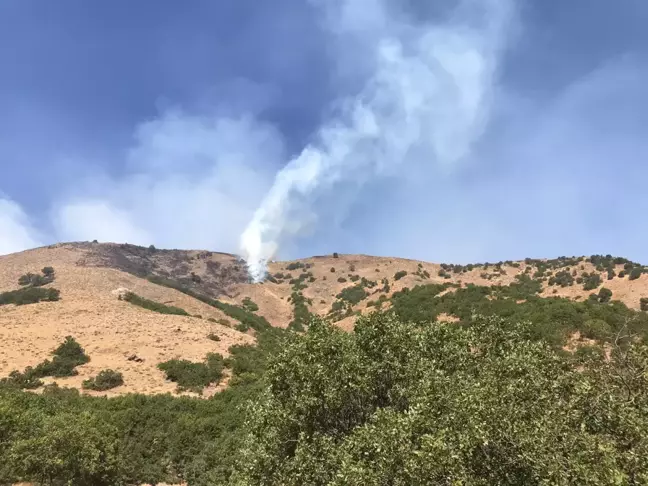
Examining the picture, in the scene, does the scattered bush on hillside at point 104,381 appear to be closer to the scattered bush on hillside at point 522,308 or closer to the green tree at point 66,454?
the green tree at point 66,454

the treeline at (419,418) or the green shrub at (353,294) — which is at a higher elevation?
the green shrub at (353,294)

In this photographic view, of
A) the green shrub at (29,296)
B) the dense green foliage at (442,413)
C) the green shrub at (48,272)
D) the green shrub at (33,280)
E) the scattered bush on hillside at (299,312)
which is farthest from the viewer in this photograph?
the scattered bush on hillside at (299,312)

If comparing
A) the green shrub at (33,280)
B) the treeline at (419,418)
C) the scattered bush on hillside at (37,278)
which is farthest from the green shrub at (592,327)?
the green shrub at (33,280)

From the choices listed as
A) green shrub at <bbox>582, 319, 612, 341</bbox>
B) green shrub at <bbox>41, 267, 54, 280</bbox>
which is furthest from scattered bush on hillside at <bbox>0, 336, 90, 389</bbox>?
green shrub at <bbox>582, 319, 612, 341</bbox>

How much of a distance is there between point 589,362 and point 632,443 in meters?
5.14

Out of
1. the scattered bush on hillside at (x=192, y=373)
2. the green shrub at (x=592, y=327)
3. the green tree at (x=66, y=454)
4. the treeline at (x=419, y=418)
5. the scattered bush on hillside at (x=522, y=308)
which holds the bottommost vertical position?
the green tree at (x=66, y=454)

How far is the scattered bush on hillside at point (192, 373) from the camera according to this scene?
55328mm

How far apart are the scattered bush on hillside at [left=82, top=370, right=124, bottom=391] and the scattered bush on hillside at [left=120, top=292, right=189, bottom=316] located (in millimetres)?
27156

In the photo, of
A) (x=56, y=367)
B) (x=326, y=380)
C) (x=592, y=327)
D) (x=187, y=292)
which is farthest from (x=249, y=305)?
(x=326, y=380)

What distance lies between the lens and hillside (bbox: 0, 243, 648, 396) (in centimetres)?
6216

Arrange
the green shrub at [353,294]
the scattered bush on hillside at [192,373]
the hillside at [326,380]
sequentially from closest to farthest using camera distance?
the hillside at [326,380], the scattered bush on hillside at [192,373], the green shrub at [353,294]

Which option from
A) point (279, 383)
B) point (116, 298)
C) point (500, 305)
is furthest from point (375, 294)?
point (279, 383)

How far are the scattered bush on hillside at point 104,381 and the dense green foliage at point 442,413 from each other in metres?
40.2

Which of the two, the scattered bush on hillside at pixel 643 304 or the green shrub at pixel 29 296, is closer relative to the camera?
the scattered bush on hillside at pixel 643 304
